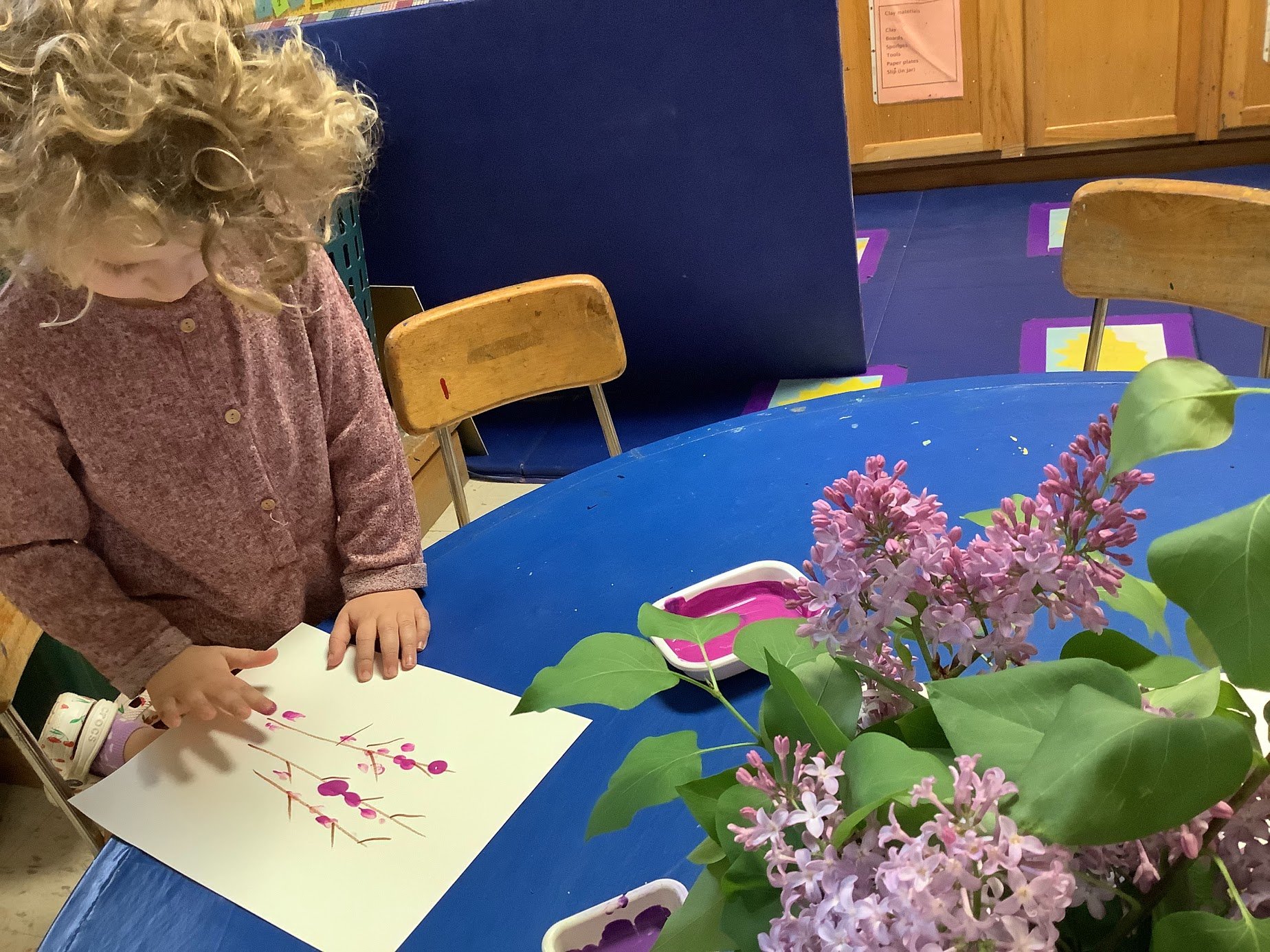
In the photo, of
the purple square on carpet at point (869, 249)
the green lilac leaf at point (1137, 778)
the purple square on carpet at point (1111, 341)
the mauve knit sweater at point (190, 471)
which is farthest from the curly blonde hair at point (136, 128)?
the purple square on carpet at point (869, 249)

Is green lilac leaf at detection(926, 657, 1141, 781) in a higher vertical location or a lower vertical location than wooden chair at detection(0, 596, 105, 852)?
higher

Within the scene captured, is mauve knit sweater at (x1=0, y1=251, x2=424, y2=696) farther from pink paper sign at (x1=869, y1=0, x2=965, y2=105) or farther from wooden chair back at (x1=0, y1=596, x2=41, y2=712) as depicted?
pink paper sign at (x1=869, y1=0, x2=965, y2=105)

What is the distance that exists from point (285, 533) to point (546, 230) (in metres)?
1.15

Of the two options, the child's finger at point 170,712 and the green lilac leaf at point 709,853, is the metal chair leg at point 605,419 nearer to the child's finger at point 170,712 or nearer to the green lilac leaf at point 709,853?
the child's finger at point 170,712

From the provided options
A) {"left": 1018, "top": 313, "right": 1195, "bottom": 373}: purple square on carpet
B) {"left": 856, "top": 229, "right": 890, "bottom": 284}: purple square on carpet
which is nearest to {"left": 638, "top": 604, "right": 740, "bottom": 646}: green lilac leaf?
{"left": 1018, "top": 313, "right": 1195, "bottom": 373}: purple square on carpet

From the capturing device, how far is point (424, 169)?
206cm

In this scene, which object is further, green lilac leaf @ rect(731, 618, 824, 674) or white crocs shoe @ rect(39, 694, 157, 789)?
white crocs shoe @ rect(39, 694, 157, 789)

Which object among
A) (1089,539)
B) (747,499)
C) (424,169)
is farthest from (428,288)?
(1089,539)

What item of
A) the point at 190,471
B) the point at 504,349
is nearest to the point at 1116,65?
the point at 504,349

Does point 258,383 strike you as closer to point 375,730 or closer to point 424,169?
point 375,730

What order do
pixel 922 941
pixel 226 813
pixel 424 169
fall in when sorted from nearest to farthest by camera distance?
pixel 922 941, pixel 226 813, pixel 424 169

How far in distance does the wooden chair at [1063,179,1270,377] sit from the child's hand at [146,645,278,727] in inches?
38.1

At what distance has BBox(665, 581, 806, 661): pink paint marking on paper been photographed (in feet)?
2.53

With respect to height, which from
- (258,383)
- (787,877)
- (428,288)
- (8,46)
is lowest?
(428,288)
